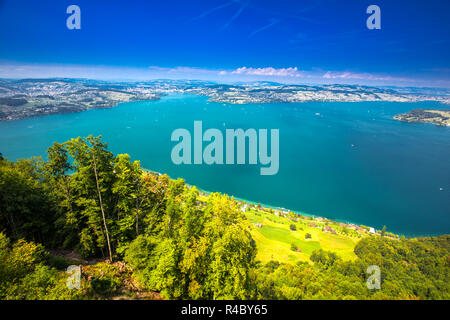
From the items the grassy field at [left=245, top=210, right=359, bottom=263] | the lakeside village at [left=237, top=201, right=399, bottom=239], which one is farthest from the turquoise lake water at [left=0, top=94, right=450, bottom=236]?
the grassy field at [left=245, top=210, right=359, bottom=263]

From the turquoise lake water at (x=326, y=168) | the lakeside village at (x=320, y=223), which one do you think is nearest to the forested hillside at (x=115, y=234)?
the lakeside village at (x=320, y=223)

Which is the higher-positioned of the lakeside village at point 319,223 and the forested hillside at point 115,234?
the forested hillside at point 115,234

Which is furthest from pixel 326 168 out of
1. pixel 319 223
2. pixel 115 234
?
pixel 115 234

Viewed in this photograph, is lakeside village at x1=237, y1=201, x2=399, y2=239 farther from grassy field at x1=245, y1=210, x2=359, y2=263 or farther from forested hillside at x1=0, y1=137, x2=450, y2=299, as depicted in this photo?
forested hillside at x1=0, y1=137, x2=450, y2=299

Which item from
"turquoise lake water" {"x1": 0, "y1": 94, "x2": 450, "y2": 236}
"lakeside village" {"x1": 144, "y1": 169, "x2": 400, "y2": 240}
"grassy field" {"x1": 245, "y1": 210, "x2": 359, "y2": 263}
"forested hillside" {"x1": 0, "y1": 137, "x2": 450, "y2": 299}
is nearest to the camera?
"forested hillside" {"x1": 0, "y1": 137, "x2": 450, "y2": 299}

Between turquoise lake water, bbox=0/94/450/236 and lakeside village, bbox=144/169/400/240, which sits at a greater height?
turquoise lake water, bbox=0/94/450/236

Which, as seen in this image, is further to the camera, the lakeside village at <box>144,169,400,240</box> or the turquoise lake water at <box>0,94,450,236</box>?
the turquoise lake water at <box>0,94,450,236</box>

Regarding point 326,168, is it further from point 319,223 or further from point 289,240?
point 289,240

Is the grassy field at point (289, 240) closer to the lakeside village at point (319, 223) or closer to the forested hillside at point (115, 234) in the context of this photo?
the lakeside village at point (319, 223)
